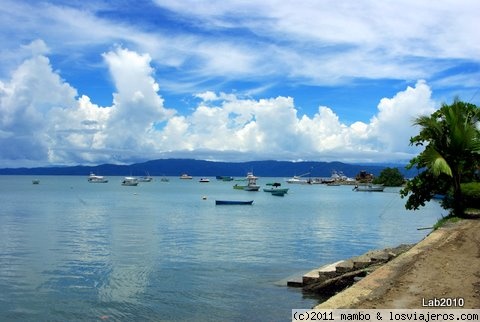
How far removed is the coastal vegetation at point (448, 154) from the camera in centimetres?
2267

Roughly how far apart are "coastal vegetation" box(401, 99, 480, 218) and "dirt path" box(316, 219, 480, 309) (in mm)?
6534

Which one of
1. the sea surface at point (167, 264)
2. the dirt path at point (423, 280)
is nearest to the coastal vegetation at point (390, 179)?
the sea surface at point (167, 264)

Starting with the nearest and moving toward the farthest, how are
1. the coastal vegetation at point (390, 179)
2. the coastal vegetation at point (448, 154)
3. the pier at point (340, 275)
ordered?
the pier at point (340, 275)
the coastal vegetation at point (448, 154)
the coastal vegetation at point (390, 179)

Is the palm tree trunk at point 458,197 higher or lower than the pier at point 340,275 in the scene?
higher

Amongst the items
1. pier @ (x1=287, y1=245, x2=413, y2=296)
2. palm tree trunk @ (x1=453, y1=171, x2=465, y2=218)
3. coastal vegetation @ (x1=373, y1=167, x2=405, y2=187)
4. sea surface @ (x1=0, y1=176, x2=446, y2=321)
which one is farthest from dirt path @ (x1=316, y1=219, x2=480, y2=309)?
coastal vegetation @ (x1=373, y1=167, x2=405, y2=187)

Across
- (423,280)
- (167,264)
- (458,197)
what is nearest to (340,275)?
(458,197)

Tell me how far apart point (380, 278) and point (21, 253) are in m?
26.6

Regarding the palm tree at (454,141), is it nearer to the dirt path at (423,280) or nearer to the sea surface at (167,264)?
the dirt path at (423,280)

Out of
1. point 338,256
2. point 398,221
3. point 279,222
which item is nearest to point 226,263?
point 338,256

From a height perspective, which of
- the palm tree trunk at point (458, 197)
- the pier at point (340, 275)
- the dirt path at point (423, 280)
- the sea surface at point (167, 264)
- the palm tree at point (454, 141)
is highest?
the palm tree at point (454, 141)

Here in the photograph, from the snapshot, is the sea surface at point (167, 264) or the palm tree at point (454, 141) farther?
the palm tree at point (454, 141)

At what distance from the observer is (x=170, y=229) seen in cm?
4756

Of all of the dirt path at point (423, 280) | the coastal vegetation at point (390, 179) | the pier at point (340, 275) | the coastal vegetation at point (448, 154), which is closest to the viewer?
the dirt path at point (423, 280)

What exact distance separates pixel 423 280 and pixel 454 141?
13039 mm
